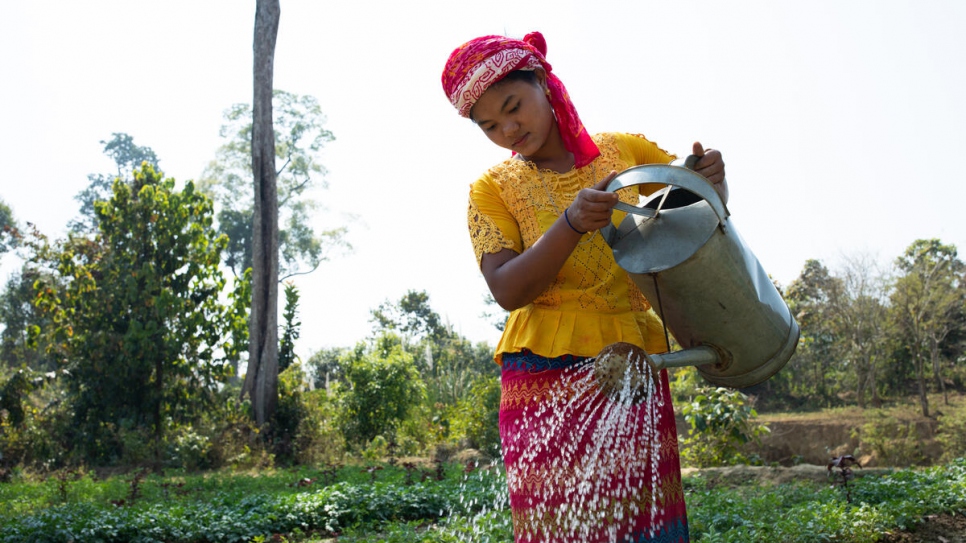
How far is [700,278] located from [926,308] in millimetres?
14228

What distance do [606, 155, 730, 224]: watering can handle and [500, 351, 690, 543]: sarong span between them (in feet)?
1.17

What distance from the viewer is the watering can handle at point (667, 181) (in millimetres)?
1456

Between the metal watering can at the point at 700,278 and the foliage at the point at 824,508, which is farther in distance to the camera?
the foliage at the point at 824,508

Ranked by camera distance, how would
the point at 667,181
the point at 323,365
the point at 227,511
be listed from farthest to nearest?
the point at 323,365
the point at 227,511
the point at 667,181

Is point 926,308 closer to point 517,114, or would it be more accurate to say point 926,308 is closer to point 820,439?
point 820,439

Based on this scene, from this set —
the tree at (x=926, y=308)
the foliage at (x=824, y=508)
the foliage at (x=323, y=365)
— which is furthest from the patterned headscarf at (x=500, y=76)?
the foliage at (x=323, y=365)

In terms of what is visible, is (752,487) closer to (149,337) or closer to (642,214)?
(642,214)

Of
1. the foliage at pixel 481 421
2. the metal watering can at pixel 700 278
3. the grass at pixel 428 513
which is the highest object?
the metal watering can at pixel 700 278

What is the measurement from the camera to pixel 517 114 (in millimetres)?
1660

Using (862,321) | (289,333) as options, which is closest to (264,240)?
(289,333)

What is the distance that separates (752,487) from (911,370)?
38.4ft

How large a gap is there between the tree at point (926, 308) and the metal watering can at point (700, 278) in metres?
12.9

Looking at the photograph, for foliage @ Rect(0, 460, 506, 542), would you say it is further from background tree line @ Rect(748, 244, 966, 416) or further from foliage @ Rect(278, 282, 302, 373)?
background tree line @ Rect(748, 244, 966, 416)

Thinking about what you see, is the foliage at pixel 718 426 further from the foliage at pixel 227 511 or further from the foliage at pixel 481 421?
the foliage at pixel 481 421
